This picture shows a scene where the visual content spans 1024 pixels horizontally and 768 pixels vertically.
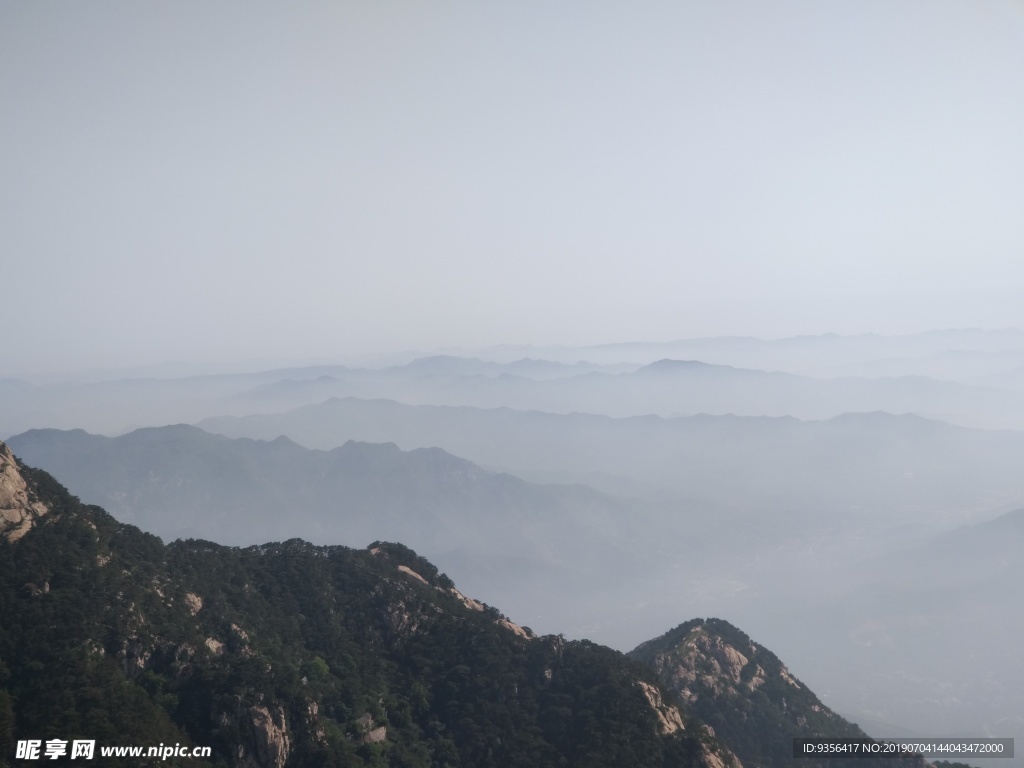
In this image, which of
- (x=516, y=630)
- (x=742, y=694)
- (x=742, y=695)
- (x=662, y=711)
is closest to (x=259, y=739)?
(x=516, y=630)

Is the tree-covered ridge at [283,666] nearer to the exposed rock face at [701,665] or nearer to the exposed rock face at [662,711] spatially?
the exposed rock face at [662,711]

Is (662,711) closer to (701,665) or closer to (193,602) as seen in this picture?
(701,665)

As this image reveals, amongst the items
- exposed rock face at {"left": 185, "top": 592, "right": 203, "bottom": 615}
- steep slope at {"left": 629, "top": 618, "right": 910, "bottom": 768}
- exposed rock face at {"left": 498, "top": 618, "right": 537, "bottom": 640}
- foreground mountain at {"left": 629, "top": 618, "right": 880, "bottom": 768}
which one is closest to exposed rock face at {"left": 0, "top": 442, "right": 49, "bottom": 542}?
exposed rock face at {"left": 185, "top": 592, "right": 203, "bottom": 615}

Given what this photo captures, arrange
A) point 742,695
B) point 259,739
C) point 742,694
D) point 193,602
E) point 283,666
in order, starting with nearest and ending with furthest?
point 259,739
point 283,666
point 193,602
point 742,695
point 742,694

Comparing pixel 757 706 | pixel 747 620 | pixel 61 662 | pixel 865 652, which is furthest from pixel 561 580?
pixel 61 662

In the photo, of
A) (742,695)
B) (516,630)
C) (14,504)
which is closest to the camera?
(14,504)

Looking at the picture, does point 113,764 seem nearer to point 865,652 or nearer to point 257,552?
point 257,552
